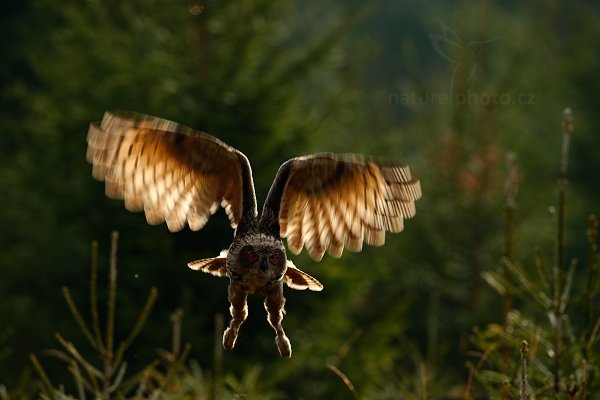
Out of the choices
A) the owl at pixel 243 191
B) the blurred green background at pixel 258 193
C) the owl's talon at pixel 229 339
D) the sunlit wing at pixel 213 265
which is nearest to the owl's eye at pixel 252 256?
the owl at pixel 243 191

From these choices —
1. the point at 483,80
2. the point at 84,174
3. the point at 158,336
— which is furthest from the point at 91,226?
the point at 483,80

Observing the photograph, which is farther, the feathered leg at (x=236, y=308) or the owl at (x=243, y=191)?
the owl at (x=243, y=191)

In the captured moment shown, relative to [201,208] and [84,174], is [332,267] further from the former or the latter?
[201,208]

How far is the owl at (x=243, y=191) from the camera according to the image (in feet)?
7.93

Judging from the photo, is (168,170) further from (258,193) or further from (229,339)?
(258,193)

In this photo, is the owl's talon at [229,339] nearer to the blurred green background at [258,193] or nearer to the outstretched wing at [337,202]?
the outstretched wing at [337,202]

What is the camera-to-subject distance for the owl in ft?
7.93

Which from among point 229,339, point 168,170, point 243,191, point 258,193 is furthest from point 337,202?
point 258,193

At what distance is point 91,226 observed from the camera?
8.58 m

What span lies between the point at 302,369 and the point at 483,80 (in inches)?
178

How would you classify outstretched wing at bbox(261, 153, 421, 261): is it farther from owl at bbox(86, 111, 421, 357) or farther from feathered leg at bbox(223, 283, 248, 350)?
feathered leg at bbox(223, 283, 248, 350)

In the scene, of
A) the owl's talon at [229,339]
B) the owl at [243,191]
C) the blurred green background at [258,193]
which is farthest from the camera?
the blurred green background at [258,193]

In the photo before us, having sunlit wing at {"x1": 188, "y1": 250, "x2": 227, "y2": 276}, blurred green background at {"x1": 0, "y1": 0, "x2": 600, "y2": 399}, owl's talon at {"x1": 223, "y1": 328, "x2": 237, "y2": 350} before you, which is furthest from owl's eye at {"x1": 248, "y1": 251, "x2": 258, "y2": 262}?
blurred green background at {"x1": 0, "y1": 0, "x2": 600, "y2": 399}

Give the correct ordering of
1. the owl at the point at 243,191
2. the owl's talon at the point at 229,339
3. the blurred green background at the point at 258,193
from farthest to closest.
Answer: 1. the blurred green background at the point at 258,193
2. the owl at the point at 243,191
3. the owl's talon at the point at 229,339
